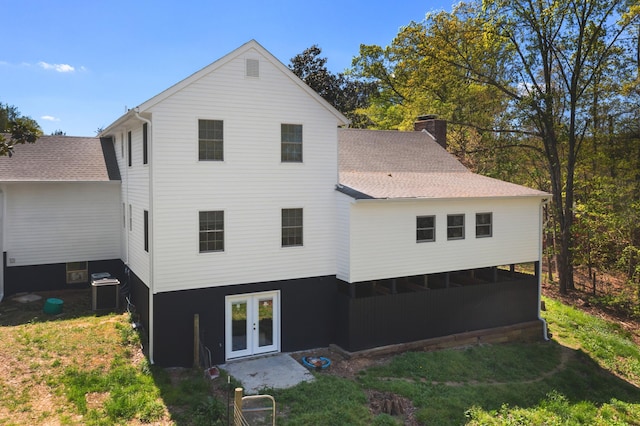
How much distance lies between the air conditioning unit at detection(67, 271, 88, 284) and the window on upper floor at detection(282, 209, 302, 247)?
8853mm

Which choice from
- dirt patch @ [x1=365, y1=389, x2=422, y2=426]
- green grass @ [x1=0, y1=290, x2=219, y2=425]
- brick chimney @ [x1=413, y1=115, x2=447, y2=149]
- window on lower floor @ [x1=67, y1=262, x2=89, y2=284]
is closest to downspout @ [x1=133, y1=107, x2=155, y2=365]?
green grass @ [x1=0, y1=290, x2=219, y2=425]

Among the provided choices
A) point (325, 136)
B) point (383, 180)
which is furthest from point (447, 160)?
point (325, 136)

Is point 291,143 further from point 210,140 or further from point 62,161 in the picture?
point 62,161

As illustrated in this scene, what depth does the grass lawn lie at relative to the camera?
1032cm

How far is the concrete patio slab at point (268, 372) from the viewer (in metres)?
12.1

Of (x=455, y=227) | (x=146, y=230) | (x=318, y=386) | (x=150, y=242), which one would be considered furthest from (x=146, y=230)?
(x=455, y=227)

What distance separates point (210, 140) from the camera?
13.3 m

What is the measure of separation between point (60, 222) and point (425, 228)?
13083 mm

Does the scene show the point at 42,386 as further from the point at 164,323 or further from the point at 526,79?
the point at 526,79

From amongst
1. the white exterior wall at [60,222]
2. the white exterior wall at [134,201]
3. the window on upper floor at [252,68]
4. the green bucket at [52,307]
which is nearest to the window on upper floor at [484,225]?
the window on upper floor at [252,68]

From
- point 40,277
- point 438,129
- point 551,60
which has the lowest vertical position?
point 40,277

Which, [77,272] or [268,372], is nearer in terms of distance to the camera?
[268,372]

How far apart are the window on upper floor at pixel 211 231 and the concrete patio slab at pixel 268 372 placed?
3.28 m

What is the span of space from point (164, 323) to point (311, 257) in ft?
15.1
